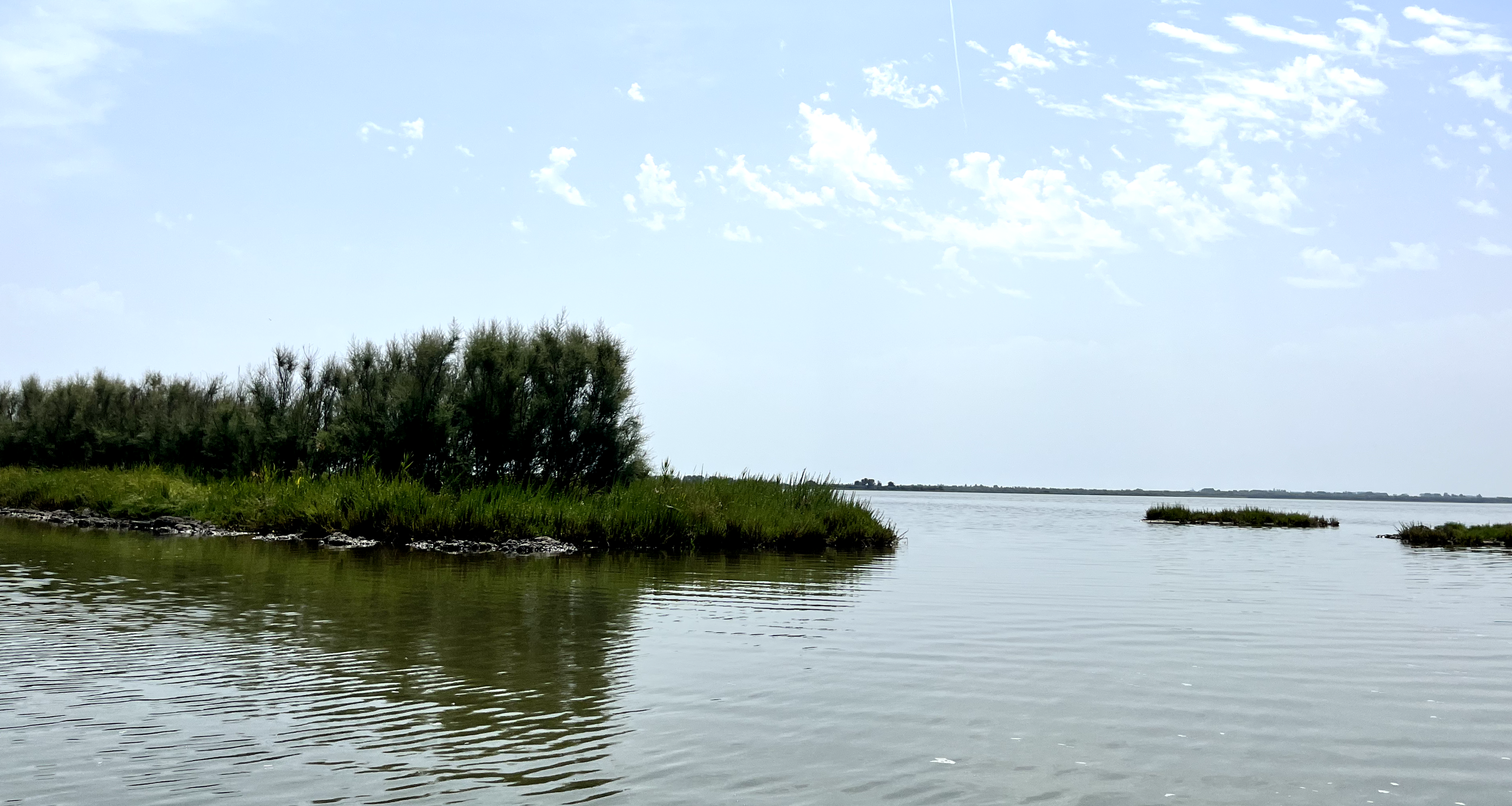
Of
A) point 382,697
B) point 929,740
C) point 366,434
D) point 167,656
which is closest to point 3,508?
point 366,434

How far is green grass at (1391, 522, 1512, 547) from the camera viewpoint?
1465 inches

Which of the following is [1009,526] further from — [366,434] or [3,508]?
[3,508]

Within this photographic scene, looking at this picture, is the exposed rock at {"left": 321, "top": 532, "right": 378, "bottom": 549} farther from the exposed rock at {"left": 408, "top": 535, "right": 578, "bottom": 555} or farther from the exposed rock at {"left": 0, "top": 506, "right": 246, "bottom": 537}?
the exposed rock at {"left": 0, "top": 506, "right": 246, "bottom": 537}

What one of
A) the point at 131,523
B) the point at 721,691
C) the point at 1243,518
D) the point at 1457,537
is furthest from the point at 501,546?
the point at 1243,518

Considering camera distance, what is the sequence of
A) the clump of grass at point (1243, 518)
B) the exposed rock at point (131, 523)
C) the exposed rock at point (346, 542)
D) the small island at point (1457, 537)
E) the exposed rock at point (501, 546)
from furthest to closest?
the clump of grass at point (1243, 518)
the small island at point (1457, 537)
the exposed rock at point (131, 523)
the exposed rock at point (346, 542)
the exposed rock at point (501, 546)

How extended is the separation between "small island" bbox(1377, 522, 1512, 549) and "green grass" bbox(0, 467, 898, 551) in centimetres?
2055

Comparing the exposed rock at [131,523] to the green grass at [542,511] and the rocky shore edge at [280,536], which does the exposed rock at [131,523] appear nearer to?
the rocky shore edge at [280,536]

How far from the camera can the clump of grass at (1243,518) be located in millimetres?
52094

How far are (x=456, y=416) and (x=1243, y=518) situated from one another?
39.9 meters

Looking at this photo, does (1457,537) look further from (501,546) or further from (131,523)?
(131,523)

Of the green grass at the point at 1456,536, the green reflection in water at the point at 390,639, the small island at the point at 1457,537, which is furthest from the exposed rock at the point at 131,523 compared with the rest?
the green grass at the point at 1456,536

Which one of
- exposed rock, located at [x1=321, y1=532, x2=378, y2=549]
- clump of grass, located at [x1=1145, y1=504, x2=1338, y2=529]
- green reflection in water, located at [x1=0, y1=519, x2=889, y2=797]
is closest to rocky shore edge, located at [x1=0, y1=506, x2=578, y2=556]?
exposed rock, located at [x1=321, y1=532, x2=378, y2=549]

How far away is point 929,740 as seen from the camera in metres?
6.83

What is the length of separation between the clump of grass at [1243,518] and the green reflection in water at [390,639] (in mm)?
Result: 39171
